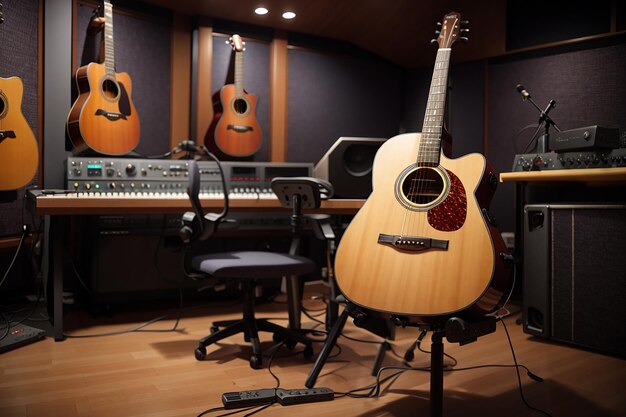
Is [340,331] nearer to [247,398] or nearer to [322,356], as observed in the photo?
[322,356]

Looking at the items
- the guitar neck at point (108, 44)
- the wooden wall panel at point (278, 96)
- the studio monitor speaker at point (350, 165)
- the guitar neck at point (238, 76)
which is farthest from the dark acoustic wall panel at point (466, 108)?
the guitar neck at point (108, 44)

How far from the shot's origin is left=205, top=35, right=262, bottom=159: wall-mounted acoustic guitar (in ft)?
11.8

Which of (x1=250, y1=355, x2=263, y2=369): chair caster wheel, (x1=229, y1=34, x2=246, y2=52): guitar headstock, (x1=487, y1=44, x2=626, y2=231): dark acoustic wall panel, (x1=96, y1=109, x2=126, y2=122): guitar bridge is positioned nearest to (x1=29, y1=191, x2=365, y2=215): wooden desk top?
(x1=96, y1=109, x2=126, y2=122): guitar bridge

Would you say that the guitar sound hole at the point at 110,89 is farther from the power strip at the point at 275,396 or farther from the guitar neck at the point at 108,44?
the power strip at the point at 275,396

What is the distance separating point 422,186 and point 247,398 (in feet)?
3.05

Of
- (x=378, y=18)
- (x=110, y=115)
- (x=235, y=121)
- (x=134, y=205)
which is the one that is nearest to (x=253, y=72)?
(x=235, y=121)

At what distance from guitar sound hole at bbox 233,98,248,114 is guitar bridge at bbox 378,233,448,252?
2.34 m

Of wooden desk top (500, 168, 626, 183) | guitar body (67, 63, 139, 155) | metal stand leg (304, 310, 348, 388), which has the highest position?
guitar body (67, 63, 139, 155)

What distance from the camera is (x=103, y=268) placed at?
9.93ft

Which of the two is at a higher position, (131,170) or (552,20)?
(552,20)

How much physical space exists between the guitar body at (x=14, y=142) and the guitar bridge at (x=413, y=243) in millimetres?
2260

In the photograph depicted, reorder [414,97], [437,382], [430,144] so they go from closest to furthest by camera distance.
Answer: [437,382], [430,144], [414,97]

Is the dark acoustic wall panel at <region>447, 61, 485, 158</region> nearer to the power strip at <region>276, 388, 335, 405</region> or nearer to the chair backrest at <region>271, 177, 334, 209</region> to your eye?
the chair backrest at <region>271, 177, 334, 209</region>

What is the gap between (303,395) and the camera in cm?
180
